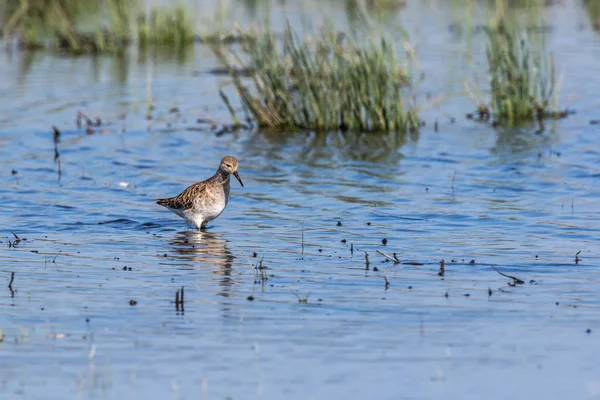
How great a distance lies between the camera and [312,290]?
10.7 metres

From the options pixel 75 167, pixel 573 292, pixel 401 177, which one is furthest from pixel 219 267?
pixel 75 167

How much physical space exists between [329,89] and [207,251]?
796 cm

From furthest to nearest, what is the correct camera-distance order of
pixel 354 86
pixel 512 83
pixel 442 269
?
1. pixel 512 83
2. pixel 354 86
3. pixel 442 269

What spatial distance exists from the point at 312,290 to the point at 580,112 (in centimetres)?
1295

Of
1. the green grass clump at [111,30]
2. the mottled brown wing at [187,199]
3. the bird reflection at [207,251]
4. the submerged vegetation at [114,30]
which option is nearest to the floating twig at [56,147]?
the mottled brown wing at [187,199]

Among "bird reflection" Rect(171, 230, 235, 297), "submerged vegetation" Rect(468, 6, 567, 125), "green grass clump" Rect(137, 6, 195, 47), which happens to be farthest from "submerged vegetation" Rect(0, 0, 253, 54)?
"bird reflection" Rect(171, 230, 235, 297)

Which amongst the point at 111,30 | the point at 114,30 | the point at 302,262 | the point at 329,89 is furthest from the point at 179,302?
the point at 111,30

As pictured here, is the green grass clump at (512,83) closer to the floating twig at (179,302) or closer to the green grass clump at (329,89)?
the green grass clump at (329,89)

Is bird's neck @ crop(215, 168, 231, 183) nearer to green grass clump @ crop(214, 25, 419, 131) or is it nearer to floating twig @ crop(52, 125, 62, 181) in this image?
floating twig @ crop(52, 125, 62, 181)

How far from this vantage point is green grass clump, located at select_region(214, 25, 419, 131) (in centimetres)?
1970

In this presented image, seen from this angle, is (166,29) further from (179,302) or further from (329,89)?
(179,302)

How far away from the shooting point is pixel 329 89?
2016cm

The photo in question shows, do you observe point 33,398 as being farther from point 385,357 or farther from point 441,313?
point 441,313

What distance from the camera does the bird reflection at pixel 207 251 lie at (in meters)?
11.6
